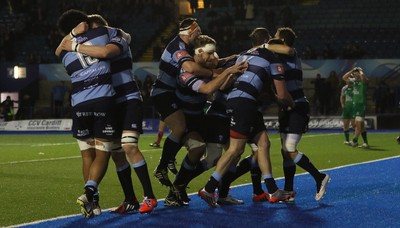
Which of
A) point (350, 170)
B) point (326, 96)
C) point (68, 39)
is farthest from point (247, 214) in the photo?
point (326, 96)

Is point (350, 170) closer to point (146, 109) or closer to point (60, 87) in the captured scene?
point (146, 109)

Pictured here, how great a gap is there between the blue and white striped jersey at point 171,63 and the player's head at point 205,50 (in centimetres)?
13

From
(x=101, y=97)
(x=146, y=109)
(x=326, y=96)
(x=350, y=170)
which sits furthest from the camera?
(x=146, y=109)

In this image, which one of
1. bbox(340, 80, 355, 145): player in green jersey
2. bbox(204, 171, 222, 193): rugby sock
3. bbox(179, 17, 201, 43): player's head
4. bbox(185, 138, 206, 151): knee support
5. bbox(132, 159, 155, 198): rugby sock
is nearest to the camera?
bbox(132, 159, 155, 198): rugby sock

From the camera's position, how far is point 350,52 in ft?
103

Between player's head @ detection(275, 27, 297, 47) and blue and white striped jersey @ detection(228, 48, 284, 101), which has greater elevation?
player's head @ detection(275, 27, 297, 47)

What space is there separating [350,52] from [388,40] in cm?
269

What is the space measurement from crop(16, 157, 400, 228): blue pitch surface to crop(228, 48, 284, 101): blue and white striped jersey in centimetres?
131

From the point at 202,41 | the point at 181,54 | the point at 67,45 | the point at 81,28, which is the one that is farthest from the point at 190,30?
A: the point at 67,45

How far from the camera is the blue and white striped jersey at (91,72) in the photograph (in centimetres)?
823

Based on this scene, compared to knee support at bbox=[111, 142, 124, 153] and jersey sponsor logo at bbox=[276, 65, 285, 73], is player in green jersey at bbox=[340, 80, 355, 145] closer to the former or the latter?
jersey sponsor logo at bbox=[276, 65, 285, 73]

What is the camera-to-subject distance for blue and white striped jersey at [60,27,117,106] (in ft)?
27.0

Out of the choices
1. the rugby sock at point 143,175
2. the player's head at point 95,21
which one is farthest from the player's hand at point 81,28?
the rugby sock at point 143,175

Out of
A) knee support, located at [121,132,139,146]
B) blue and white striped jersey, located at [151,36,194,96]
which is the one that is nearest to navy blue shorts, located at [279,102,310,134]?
blue and white striped jersey, located at [151,36,194,96]
